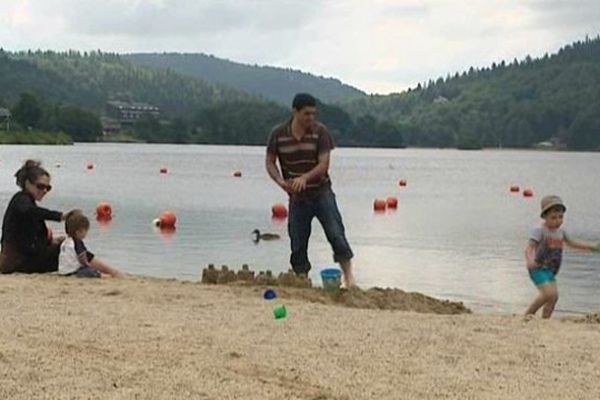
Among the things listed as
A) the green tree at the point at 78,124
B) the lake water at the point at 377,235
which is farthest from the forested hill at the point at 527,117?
the lake water at the point at 377,235

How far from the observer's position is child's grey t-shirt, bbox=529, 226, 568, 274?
9891 millimetres

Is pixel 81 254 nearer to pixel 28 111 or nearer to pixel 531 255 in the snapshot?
pixel 531 255

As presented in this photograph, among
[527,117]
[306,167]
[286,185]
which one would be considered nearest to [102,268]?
[286,185]

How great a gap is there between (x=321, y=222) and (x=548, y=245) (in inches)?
95.0

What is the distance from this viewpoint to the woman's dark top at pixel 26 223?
36.8 feet

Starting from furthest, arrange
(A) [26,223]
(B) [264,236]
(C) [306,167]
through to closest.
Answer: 1. (B) [264,236]
2. (A) [26,223]
3. (C) [306,167]

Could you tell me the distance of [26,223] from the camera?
1130 cm

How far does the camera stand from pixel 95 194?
3900 cm

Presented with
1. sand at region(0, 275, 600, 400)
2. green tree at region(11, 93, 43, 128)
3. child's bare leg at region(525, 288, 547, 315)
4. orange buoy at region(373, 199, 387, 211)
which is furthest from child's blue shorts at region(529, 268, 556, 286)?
green tree at region(11, 93, 43, 128)

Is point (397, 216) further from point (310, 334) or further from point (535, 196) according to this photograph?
A: point (310, 334)

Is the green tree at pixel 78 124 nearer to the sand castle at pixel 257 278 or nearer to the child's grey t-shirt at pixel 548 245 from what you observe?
the sand castle at pixel 257 278

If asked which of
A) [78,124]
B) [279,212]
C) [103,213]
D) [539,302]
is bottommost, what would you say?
[279,212]

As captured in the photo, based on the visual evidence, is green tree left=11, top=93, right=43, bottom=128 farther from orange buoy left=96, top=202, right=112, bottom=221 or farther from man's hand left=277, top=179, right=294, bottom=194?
man's hand left=277, top=179, right=294, bottom=194

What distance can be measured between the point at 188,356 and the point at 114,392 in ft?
3.57
